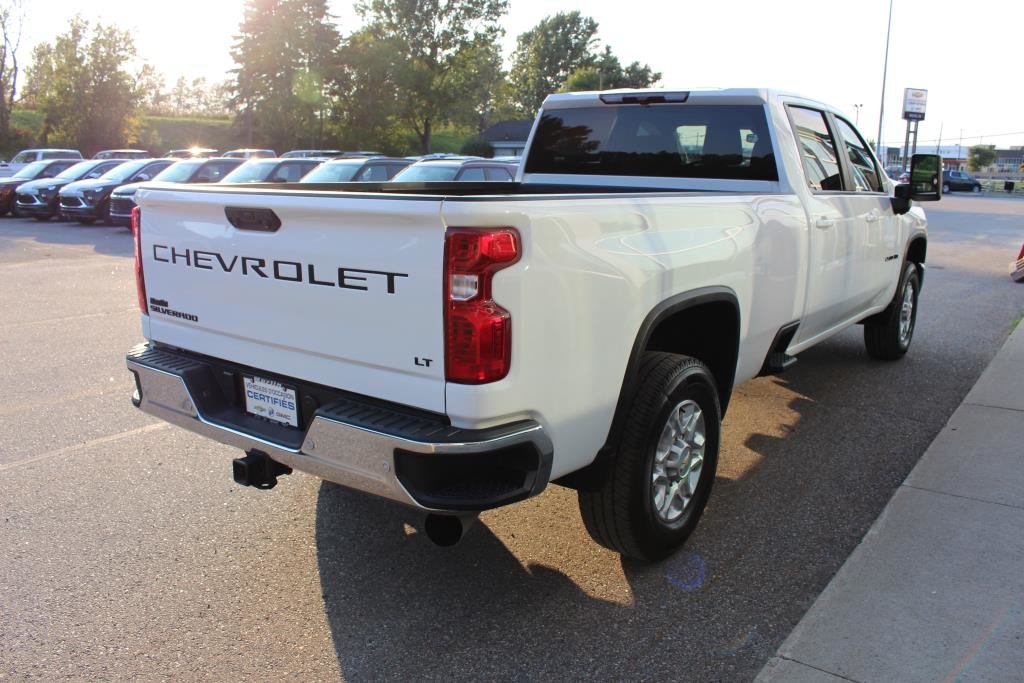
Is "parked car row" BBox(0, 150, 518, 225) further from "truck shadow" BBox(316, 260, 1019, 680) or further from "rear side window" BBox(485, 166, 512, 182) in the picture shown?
"truck shadow" BBox(316, 260, 1019, 680)

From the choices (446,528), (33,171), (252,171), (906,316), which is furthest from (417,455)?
(33,171)

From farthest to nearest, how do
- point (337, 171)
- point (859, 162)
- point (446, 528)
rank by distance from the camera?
1. point (337, 171)
2. point (859, 162)
3. point (446, 528)

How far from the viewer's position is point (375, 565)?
142 inches

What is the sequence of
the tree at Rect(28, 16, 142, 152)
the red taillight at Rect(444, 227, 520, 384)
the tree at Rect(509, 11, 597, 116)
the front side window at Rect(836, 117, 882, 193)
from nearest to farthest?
the red taillight at Rect(444, 227, 520, 384) → the front side window at Rect(836, 117, 882, 193) → the tree at Rect(28, 16, 142, 152) → the tree at Rect(509, 11, 597, 116)

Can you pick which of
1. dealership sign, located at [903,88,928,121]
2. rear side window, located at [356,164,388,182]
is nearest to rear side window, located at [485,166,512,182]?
rear side window, located at [356,164,388,182]

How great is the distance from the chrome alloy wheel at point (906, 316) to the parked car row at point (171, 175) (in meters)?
8.37

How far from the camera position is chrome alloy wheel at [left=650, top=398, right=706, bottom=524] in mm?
3457

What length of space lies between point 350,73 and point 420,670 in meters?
57.5

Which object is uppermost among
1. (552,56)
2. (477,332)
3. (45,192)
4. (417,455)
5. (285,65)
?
(552,56)

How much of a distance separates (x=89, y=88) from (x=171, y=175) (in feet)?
99.7

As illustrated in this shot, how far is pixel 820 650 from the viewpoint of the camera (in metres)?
2.87

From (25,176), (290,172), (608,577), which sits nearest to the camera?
(608,577)

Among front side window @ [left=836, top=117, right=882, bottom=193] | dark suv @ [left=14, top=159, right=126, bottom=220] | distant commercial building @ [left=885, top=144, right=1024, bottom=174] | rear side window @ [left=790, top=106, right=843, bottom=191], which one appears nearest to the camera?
rear side window @ [left=790, top=106, right=843, bottom=191]

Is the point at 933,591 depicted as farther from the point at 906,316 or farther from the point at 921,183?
the point at 906,316
